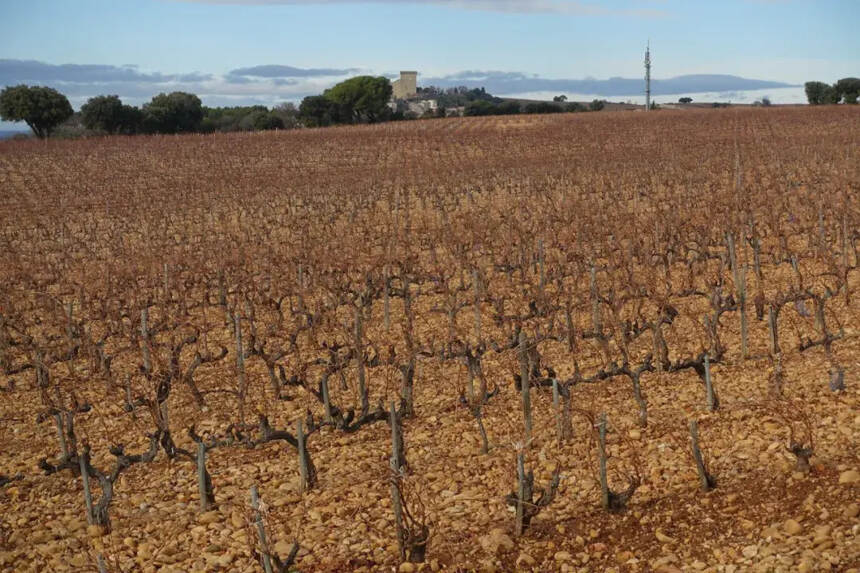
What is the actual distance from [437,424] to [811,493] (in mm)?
3712

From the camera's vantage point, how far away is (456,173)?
34844 millimetres

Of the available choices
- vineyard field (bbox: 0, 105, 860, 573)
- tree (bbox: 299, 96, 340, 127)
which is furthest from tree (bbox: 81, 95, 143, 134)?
vineyard field (bbox: 0, 105, 860, 573)

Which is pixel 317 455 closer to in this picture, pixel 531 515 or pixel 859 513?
pixel 531 515

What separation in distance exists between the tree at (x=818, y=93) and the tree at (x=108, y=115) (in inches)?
2228

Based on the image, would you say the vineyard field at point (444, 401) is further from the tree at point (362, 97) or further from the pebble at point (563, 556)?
the tree at point (362, 97)

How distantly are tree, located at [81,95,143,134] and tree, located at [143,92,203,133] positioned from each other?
1223 mm

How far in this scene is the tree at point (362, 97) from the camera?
239 feet

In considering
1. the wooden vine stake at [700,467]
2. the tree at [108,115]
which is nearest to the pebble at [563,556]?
the wooden vine stake at [700,467]

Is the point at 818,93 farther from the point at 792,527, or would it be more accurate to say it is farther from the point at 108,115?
the point at 792,527

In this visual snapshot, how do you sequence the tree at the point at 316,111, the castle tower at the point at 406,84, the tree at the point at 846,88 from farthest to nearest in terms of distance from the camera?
the castle tower at the point at 406,84
the tree at the point at 846,88
the tree at the point at 316,111

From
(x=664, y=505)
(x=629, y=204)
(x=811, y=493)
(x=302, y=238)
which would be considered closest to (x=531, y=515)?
(x=664, y=505)

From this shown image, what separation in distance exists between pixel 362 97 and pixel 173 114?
1541 centimetres

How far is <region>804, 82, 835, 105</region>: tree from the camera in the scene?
81.2 m

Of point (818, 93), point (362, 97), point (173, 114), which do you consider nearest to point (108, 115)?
point (173, 114)
